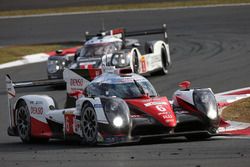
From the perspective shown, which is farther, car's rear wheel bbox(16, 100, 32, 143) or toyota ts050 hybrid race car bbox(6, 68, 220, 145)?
car's rear wheel bbox(16, 100, 32, 143)

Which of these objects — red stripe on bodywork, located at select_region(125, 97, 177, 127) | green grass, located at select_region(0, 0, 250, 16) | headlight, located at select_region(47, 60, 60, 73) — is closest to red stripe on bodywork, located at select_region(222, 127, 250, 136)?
red stripe on bodywork, located at select_region(125, 97, 177, 127)

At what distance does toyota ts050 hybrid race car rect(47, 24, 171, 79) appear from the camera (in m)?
23.2

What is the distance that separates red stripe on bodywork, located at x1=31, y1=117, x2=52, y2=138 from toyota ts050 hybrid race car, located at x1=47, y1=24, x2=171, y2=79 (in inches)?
324

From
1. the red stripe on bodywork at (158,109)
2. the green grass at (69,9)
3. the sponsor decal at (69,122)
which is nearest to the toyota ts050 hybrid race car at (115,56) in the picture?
the green grass at (69,9)

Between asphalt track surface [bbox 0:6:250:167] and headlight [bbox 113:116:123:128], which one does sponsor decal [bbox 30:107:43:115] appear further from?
headlight [bbox 113:116:123:128]

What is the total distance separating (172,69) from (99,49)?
2.61m

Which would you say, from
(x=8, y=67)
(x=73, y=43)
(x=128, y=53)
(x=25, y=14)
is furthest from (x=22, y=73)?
(x=25, y=14)

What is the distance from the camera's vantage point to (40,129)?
14375mm

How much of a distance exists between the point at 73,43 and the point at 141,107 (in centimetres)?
2039

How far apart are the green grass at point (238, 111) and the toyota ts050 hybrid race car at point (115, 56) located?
251 inches

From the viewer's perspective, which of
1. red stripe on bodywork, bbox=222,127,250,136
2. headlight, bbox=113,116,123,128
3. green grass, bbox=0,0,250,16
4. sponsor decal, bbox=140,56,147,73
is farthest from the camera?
green grass, bbox=0,0,250,16

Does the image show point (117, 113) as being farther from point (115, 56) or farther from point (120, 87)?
point (115, 56)

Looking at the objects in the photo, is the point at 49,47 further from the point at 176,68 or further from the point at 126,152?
the point at 126,152

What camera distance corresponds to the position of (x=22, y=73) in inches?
1047
